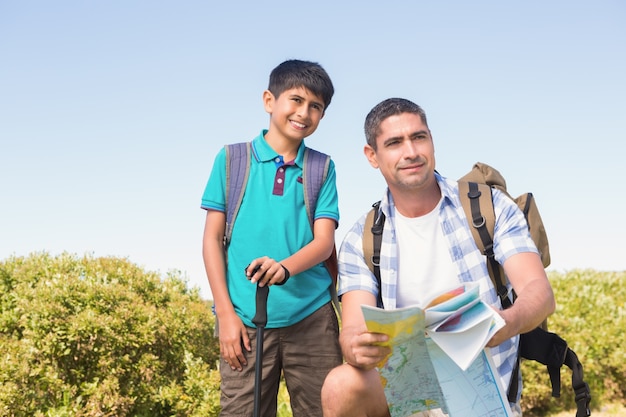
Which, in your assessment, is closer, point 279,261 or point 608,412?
point 279,261

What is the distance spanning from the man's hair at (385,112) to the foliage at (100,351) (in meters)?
2.72

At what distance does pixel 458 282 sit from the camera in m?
2.97

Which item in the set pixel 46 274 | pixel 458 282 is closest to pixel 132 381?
pixel 46 274

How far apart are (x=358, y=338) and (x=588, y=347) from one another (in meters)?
5.16

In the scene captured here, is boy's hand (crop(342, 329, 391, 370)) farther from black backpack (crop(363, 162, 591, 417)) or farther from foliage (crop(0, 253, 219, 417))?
foliage (crop(0, 253, 219, 417))

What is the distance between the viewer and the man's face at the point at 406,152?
3031 mm

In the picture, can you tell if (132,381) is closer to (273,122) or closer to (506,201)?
(273,122)

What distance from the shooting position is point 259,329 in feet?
9.96

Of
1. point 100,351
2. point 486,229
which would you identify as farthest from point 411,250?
point 100,351

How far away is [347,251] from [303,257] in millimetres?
225

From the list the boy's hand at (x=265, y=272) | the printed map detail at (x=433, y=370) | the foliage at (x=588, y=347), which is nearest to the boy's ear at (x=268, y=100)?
the boy's hand at (x=265, y=272)

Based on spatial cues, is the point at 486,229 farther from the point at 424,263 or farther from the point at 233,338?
the point at 233,338

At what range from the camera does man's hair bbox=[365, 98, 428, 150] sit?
314 centimetres

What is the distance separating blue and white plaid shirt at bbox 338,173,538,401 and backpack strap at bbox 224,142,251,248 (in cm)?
59
